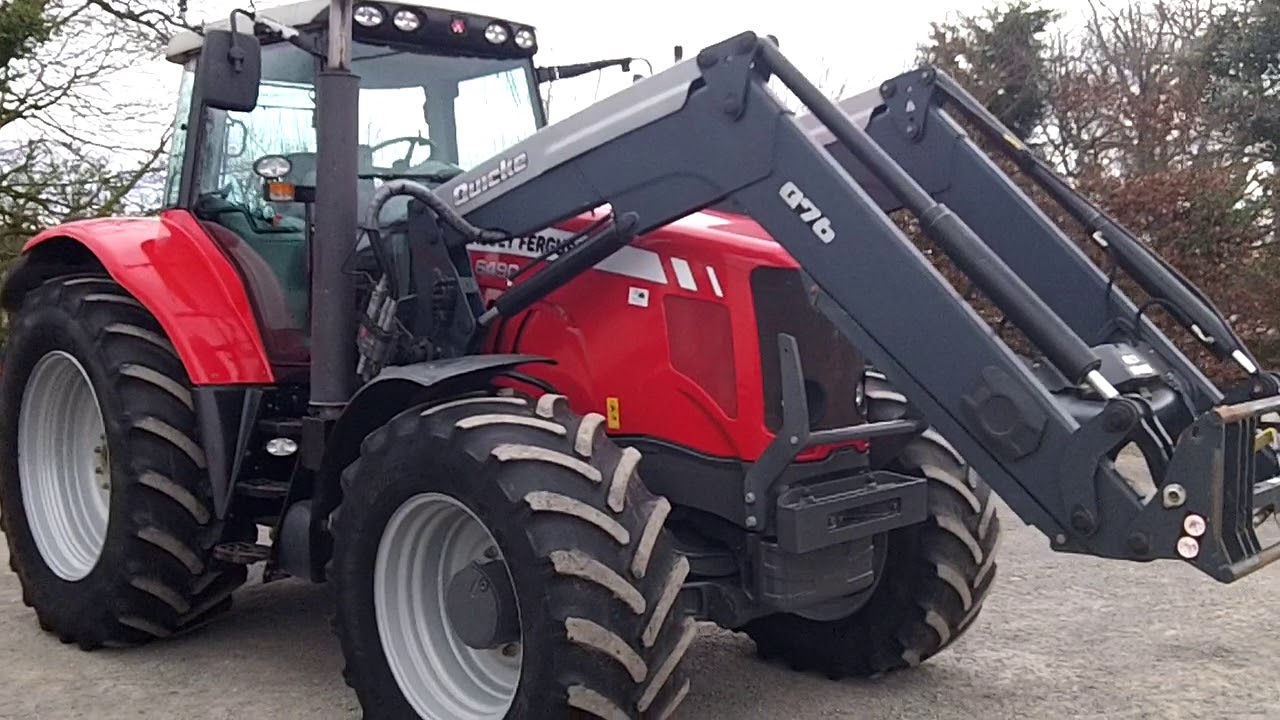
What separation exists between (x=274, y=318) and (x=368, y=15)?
1.17m

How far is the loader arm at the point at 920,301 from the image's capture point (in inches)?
121

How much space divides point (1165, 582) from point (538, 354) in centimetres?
366

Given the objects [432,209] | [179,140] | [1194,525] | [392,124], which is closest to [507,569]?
[432,209]

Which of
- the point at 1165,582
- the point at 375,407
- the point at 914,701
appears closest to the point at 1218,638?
the point at 1165,582

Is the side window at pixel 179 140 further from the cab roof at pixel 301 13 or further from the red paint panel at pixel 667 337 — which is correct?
the red paint panel at pixel 667 337

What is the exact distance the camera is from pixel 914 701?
4.47 meters

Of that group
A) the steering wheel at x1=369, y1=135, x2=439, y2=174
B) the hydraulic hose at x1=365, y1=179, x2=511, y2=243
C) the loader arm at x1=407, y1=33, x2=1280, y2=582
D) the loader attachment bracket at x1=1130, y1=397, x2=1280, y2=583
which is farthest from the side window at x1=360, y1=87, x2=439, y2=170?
the loader attachment bracket at x1=1130, y1=397, x2=1280, y2=583

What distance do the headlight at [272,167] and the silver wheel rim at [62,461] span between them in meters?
1.34

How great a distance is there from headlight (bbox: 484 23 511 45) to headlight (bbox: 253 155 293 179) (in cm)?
94

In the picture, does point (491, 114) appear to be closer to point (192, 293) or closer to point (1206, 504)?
point (192, 293)

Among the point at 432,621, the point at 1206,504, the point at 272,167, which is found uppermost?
the point at 272,167

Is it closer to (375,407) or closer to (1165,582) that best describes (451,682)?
Result: (375,407)

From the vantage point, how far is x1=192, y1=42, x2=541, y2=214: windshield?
4770mm

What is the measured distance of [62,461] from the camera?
5.48 meters
